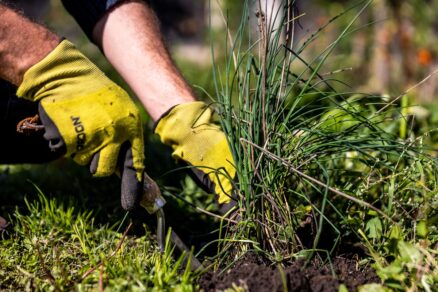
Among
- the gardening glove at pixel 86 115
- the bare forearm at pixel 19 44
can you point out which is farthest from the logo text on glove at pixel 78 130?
the bare forearm at pixel 19 44

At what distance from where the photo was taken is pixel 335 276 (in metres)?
1.51

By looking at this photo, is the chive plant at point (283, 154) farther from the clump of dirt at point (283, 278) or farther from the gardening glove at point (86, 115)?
the gardening glove at point (86, 115)

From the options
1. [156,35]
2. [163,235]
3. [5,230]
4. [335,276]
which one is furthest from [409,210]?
[5,230]

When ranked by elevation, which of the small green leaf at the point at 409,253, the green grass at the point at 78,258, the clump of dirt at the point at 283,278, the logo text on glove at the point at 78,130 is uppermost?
the logo text on glove at the point at 78,130

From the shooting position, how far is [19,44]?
67.6 inches

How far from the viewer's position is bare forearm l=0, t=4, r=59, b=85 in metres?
1.71

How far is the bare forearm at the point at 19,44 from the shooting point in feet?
5.61

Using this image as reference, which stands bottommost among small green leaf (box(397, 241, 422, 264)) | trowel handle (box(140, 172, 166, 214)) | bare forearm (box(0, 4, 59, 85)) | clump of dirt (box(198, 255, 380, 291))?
clump of dirt (box(198, 255, 380, 291))

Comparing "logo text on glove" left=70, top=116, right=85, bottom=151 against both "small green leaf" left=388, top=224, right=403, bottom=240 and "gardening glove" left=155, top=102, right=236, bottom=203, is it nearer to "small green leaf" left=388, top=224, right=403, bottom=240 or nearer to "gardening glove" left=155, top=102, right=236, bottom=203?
"gardening glove" left=155, top=102, right=236, bottom=203

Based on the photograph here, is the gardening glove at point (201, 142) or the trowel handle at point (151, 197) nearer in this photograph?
the trowel handle at point (151, 197)

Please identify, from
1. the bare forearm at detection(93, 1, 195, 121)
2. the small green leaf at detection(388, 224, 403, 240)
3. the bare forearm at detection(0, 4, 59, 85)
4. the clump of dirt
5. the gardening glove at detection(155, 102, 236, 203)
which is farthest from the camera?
the bare forearm at detection(93, 1, 195, 121)

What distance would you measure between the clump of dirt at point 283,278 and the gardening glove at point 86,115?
0.36 meters

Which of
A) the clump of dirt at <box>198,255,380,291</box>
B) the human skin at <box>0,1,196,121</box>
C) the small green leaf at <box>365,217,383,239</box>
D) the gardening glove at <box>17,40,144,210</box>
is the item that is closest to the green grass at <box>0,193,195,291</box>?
the clump of dirt at <box>198,255,380,291</box>

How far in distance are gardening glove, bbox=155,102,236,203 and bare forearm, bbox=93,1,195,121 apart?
0.23 feet
